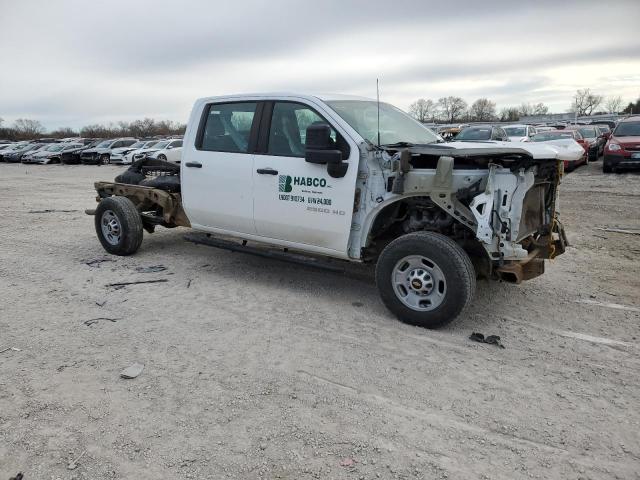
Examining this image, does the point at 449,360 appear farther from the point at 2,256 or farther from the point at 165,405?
the point at 2,256

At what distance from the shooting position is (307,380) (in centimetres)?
352

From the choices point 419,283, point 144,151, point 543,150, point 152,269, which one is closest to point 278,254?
point 419,283

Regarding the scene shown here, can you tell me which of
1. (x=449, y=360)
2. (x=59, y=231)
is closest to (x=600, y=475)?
(x=449, y=360)

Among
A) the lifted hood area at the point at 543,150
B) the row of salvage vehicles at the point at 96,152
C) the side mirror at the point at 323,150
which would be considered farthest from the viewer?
the row of salvage vehicles at the point at 96,152

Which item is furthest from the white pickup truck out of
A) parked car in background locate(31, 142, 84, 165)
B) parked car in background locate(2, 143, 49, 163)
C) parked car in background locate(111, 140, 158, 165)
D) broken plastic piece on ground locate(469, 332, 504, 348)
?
parked car in background locate(2, 143, 49, 163)

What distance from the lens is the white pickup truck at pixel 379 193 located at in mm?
4078

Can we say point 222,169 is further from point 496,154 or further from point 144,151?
point 144,151

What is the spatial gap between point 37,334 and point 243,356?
72.8 inches

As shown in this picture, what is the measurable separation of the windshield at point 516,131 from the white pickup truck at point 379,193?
16495mm

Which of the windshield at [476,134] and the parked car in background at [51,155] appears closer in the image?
the windshield at [476,134]

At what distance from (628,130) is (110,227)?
15.5 meters

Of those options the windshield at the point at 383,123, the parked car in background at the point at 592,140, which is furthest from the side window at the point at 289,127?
the parked car in background at the point at 592,140

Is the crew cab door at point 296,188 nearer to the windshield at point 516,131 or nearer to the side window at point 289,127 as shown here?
the side window at point 289,127

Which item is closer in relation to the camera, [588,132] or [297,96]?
[297,96]
